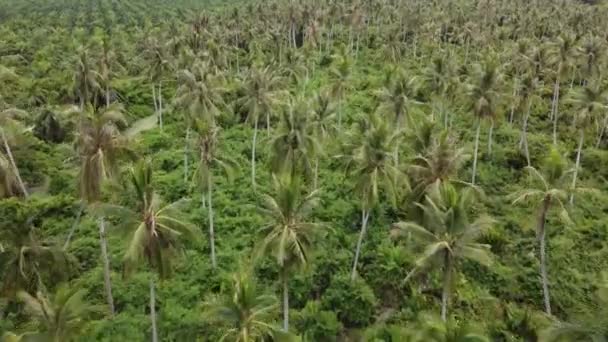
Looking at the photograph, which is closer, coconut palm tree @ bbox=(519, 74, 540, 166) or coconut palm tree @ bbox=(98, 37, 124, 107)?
coconut palm tree @ bbox=(519, 74, 540, 166)

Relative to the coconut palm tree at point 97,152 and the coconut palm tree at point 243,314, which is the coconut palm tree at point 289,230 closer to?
the coconut palm tree at point 243,314

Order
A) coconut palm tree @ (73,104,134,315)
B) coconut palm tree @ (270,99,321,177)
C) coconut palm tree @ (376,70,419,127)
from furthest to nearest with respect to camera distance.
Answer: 1. coconut palm tree @ (376,70,419,127)
2. coconut palm tree @ (270,99,321,177)
3. coconut palm tree @ (73,104,134,315)

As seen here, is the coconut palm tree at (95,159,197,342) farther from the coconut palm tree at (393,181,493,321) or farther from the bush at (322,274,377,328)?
A: the bush at (322,274,377,328)

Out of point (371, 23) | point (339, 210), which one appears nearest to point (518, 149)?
point (339, 210)

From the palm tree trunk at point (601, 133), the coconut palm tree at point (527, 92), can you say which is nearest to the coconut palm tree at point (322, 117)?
the coconut palm tree at point (527, 92)

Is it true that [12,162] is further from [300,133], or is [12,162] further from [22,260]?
[300,133]

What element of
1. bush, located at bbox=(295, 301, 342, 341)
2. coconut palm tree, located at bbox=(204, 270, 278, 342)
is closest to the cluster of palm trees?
coconut palm tree, located at bbox=(204, 270, 278, 342)

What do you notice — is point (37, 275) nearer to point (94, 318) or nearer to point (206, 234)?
point (94, 318)
